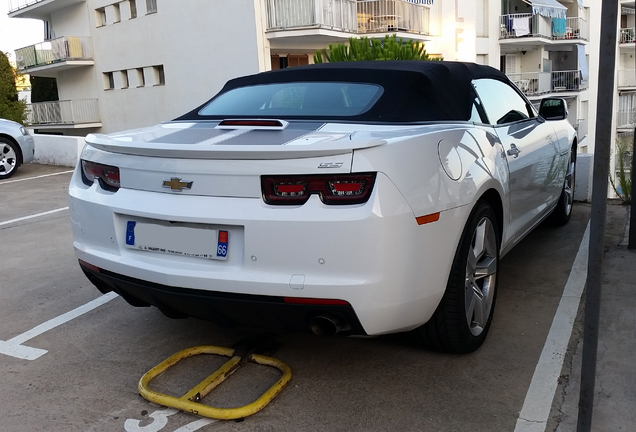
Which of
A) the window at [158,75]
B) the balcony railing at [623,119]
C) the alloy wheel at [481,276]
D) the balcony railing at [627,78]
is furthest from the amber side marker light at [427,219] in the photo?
the balcony railing at [627,78]

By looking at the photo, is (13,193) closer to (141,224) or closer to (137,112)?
(141,224)

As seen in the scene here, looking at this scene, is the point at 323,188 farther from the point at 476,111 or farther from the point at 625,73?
the point at 625,73

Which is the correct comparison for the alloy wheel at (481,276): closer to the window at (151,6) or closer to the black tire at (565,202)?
the black tire at (565,202)

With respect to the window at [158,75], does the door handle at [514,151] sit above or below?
below

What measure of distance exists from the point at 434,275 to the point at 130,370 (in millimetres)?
1614

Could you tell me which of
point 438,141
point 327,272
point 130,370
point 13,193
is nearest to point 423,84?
point 438,141

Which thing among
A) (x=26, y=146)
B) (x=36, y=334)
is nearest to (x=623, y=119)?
(x=26, y=146)

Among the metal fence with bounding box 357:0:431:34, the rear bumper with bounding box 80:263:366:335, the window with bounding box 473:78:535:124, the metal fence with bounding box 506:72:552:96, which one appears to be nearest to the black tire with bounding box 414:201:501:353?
the rear bumper with bounding box 80:263:366:335

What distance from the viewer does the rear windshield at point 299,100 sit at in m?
3.46

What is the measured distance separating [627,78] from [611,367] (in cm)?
4974

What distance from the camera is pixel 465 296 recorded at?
123 inches

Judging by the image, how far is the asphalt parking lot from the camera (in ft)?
8.98

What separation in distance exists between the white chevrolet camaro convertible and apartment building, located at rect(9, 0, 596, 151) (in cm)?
1661

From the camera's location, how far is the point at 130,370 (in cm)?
326
